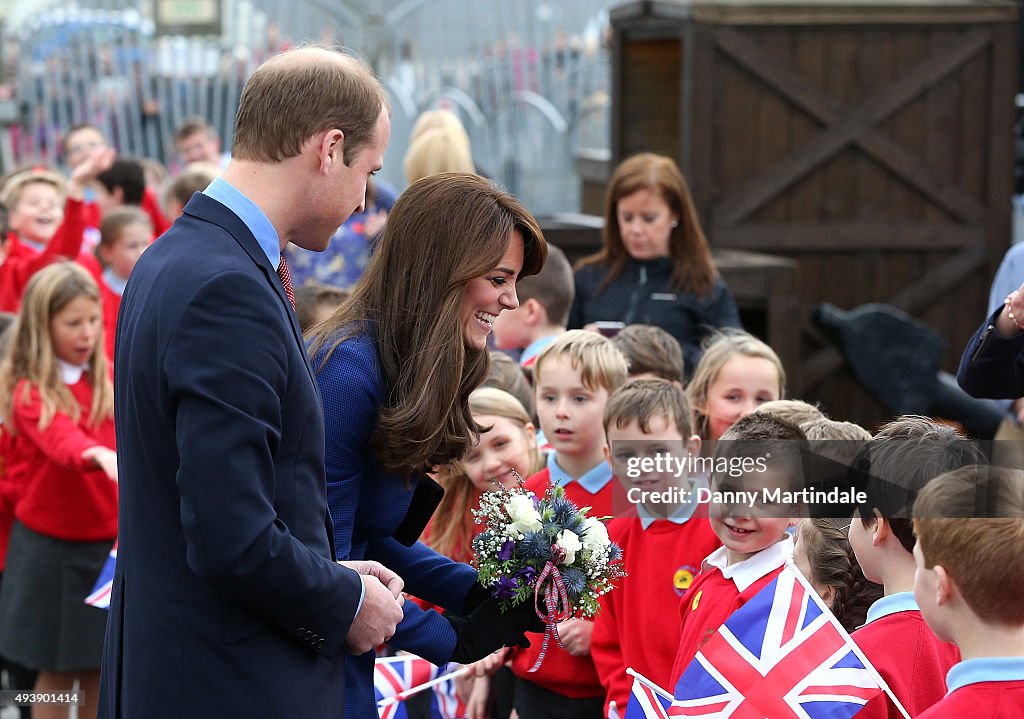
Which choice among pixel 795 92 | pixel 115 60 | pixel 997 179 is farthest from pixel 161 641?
pixel 115 60

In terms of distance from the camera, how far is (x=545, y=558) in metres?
2.69

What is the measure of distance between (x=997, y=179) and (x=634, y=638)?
5576 mm

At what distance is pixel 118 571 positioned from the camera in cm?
231

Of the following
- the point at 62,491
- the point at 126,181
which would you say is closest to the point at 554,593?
the point at 62,491

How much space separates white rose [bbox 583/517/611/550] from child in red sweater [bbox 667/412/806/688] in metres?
0.25

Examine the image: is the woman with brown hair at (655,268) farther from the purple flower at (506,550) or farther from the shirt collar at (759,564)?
the purple flower at (506,550)

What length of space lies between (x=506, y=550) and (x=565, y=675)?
102 centimetres

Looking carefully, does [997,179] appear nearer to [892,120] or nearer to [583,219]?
A: [892,120]

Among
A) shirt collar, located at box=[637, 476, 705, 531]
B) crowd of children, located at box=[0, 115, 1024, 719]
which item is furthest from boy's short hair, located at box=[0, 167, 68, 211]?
shirt collar, located at box=[637, 476, 705, 531]

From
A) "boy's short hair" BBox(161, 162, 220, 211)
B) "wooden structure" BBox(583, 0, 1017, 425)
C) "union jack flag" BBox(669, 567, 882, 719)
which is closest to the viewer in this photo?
"union jack flag" BBox(669, 567, 882, 719)

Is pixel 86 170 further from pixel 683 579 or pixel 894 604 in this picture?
pixel 894 604

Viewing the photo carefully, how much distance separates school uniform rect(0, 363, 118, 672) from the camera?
489cm

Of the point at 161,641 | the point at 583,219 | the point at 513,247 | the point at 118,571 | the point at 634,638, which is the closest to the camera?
the point at 161,641

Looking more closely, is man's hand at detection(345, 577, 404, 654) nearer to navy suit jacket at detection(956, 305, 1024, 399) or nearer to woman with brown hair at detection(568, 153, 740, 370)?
navy suit jacket at detection(956, 305, 1024, 399)
